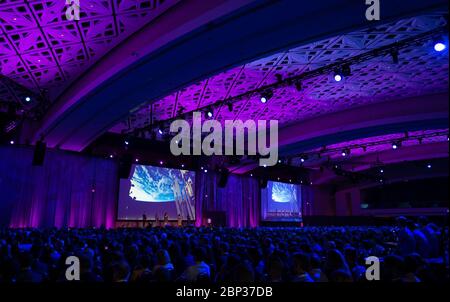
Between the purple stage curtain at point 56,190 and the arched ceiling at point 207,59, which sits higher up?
the arched ceiling at point 207,59

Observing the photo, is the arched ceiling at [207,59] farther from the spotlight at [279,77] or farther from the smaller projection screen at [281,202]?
the smaller projection screen at [281,202]

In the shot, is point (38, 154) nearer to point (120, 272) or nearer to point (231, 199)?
point (120, 272)

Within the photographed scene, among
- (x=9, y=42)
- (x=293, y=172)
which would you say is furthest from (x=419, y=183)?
(x=9, y=42)

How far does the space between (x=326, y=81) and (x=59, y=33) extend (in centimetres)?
1006

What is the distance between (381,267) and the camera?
4918 mm

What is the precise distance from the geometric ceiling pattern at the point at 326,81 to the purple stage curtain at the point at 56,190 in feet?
12.6

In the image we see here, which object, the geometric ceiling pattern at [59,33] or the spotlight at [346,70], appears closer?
the geometric ceiling pattern at [59,33]

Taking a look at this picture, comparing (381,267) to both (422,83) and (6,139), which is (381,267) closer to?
(422,83)

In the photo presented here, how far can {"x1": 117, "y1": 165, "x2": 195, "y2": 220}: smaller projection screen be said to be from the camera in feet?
71.6

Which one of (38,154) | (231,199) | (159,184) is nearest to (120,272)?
(38,154)

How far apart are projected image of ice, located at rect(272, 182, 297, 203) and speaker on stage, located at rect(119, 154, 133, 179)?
15.1 m

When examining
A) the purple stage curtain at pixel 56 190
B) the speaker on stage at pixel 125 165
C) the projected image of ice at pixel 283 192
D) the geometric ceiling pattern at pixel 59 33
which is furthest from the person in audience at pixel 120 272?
the projected image of ice at pixel 283 192

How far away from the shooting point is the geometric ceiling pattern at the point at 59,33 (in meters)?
8.83

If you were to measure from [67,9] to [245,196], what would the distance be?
22846mm
